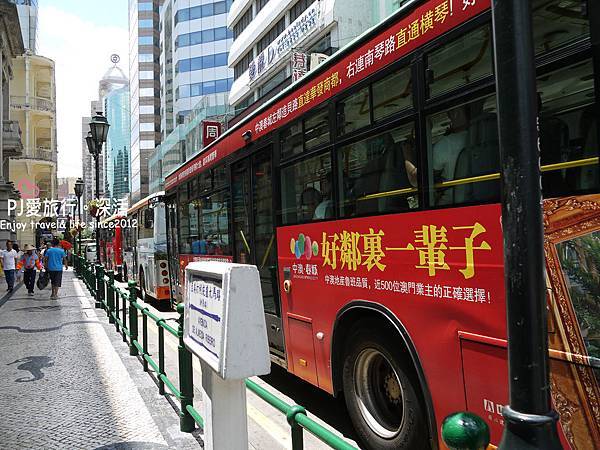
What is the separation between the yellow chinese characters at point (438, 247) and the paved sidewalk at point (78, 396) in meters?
2.39

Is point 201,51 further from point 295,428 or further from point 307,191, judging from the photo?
point 295,428

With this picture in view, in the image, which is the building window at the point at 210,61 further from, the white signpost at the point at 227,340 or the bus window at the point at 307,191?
the white signpost at the point at 227,340

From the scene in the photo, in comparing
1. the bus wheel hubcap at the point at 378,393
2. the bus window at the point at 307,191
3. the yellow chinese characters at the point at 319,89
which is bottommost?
the bus wheel hubcap at the point at 378,393

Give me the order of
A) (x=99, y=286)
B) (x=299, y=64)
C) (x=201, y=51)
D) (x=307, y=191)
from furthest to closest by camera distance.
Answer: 1. (x=201, y=51)
2. (x=299, y=64)
3. (x=99, y=286)
4. (x=307, y=191)

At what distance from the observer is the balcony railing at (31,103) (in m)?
40.5

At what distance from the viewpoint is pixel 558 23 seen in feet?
8.61

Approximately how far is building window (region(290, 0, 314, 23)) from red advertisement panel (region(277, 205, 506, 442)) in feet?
91.9

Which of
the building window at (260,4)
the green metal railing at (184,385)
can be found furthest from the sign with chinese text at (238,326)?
the building window at (260,4)

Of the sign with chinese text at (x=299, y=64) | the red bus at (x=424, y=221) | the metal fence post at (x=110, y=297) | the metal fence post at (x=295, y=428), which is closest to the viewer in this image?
the metal fence post at (x=295, y=428)

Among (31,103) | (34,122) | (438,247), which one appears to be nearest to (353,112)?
(438,247)

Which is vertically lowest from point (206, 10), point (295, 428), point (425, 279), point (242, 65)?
point (295, 428)

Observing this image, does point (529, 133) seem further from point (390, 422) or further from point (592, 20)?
point (390, 422)

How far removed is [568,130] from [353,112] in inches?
76.8

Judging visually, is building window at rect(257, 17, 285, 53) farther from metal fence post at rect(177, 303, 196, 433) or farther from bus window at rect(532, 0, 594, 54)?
bus window at rect(532, 0, 594, 54)
